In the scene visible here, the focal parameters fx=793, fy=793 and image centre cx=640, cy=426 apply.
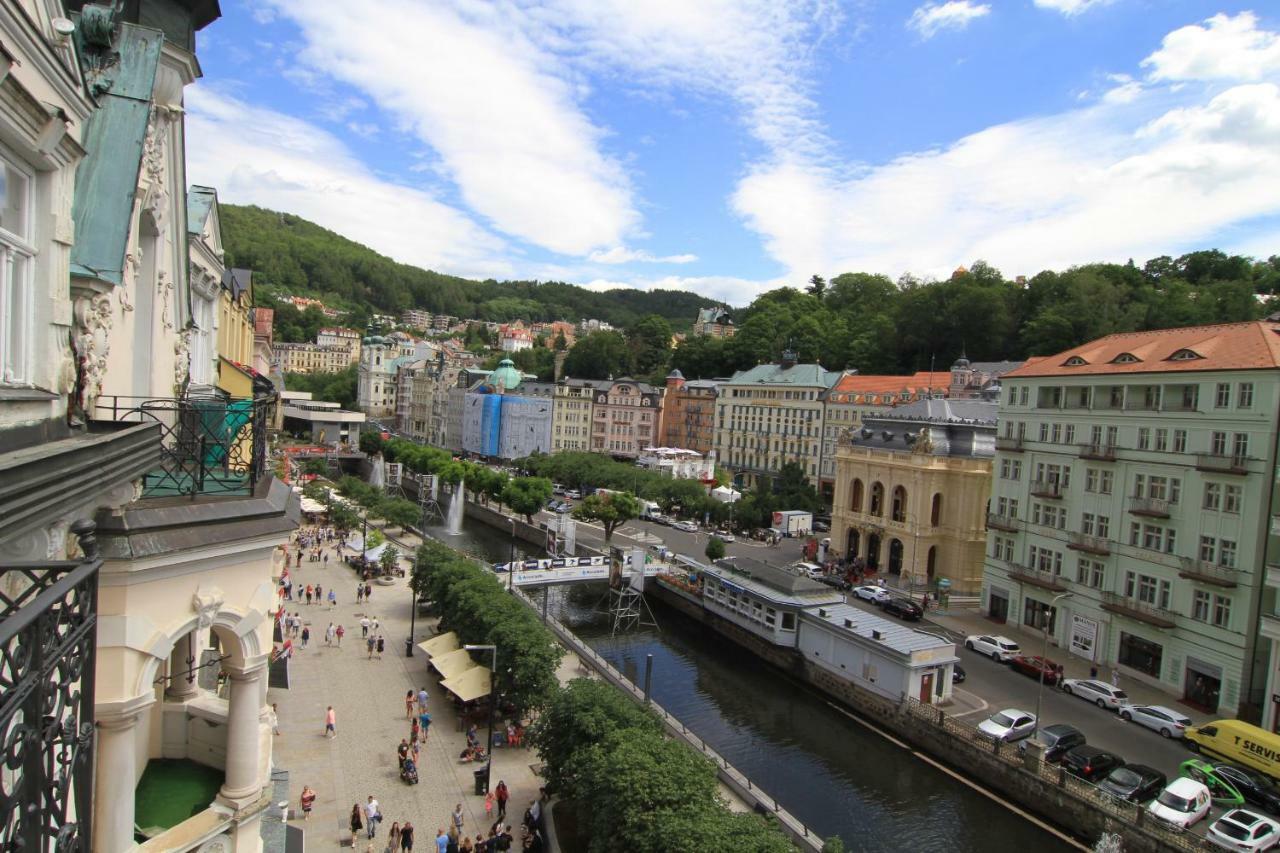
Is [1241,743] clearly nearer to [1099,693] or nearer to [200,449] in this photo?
[1099,693]

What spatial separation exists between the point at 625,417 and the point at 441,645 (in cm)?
6096

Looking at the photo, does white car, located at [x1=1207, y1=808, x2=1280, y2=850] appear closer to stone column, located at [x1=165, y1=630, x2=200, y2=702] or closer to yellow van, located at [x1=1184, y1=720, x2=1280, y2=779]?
yellow van, located at [x1=1184, y1=720, x2=1280, y2=779]

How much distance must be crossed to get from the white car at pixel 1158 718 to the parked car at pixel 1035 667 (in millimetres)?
2790

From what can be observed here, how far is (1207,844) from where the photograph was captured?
18.0 metres

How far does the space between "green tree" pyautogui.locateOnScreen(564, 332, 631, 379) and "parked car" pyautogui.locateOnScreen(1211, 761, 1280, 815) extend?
91566 millimetres

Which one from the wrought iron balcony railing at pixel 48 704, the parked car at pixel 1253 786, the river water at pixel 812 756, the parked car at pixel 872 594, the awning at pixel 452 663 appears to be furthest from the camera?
the parked car at pixel 872 594

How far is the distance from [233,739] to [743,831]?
10.5 metres

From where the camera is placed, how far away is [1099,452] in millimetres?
32312

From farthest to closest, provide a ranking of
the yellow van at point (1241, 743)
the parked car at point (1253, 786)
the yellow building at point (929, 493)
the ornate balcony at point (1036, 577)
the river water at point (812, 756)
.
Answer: the yellow building at point (929, 493)
the ornate balcony at point (1036, 577)
the yellow van at point (1241, 743)
the river water at point (812, 756)
the parked car at point (1253, 786)

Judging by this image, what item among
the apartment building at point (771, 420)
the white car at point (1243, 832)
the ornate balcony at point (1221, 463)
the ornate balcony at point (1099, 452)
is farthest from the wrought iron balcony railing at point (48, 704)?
the apartment building at point (771, 420)

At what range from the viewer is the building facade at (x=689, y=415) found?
82688 mm

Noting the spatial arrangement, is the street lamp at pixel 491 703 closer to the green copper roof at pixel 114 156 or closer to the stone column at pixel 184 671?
the stone column at pixel 184 671

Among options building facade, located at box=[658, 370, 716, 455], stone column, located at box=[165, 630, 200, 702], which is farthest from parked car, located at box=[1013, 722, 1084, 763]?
building facade, located at box=[658, 370, 716, 455]

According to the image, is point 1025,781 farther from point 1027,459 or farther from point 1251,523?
point 1027,459
